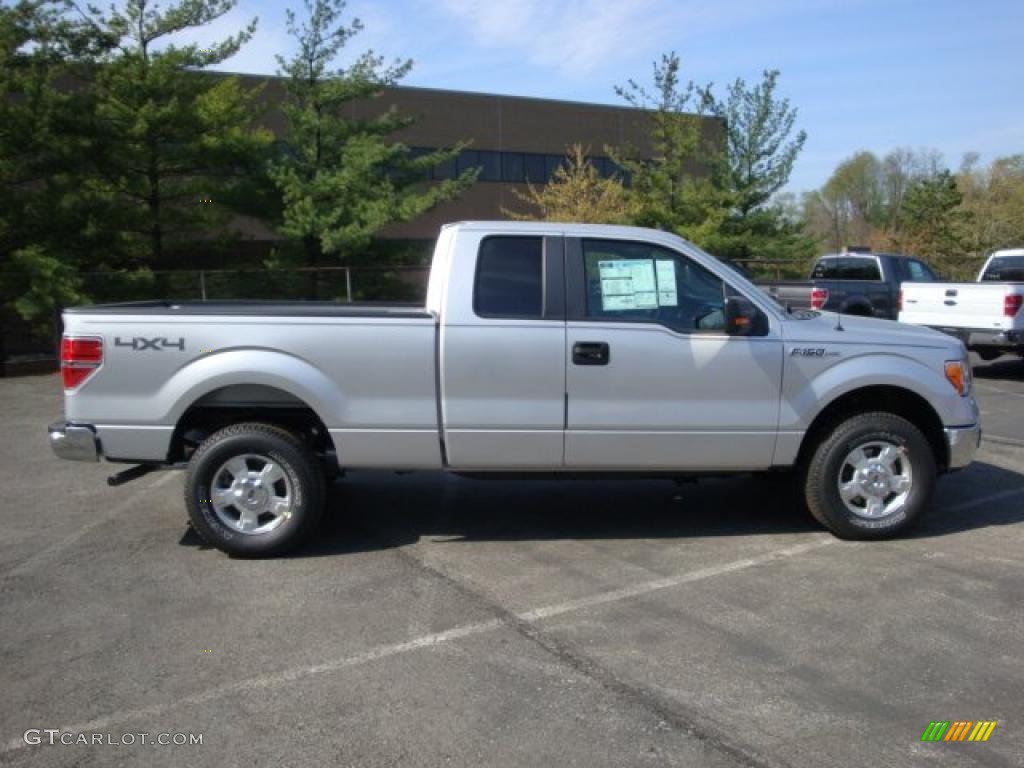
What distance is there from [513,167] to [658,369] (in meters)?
37.3

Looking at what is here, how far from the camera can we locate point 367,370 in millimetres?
5246

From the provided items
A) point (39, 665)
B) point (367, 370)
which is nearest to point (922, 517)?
point (367, 370)

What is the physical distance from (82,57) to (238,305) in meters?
14.5

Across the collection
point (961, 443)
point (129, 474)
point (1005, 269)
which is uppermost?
point (1005, 269)

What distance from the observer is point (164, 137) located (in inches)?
703

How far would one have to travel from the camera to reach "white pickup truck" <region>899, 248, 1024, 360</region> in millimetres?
12758

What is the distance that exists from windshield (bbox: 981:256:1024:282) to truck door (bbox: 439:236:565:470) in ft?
46.1

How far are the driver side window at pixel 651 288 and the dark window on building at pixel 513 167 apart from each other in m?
36.6

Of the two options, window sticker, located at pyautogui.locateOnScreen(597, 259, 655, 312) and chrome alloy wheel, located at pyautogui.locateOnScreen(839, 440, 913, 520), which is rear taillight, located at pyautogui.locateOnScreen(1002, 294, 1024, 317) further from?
window sticker, located at pyautogui.locateOnScreen(597, 259, 655, 312)

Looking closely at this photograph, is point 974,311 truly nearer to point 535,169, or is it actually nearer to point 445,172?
point 445,172

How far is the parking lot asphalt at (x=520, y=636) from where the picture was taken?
330 centimetres

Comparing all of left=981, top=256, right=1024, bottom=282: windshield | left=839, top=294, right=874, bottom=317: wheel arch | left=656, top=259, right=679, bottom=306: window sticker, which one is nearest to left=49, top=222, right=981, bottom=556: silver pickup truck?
left=656, top=259, right=679, bottom=306: window sticker

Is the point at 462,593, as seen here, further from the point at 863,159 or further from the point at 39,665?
the point at 863,159

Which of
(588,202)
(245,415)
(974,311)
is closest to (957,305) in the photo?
(974,311)
